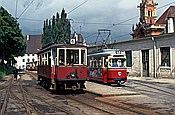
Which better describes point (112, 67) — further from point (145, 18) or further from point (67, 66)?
point (145, 18)

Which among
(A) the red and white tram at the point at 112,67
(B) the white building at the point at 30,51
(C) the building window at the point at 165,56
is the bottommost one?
(A) the red and white tram at the point at 112,67

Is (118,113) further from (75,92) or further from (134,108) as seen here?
(75,92)

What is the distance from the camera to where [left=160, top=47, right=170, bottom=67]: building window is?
42.0 metres

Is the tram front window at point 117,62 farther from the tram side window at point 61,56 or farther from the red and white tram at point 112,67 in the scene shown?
the tram side window at point 61,56

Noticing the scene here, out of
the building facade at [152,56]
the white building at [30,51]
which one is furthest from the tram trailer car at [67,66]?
the white building at [30,51]

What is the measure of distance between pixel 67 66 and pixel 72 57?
103cm

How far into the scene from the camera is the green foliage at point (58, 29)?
60.0 m

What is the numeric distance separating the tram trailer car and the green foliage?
24.3 meters

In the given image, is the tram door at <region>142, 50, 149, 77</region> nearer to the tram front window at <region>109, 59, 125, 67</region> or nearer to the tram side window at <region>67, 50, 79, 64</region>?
the tram front window at <region>109, 59, 125, 67</region>

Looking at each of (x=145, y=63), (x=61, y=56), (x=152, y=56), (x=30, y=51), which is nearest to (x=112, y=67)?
(x=61, y=56)

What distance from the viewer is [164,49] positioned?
42875 millimetres

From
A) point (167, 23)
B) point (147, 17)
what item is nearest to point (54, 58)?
point (167, 23)

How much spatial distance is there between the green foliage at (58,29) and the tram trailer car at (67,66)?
79.6 feet

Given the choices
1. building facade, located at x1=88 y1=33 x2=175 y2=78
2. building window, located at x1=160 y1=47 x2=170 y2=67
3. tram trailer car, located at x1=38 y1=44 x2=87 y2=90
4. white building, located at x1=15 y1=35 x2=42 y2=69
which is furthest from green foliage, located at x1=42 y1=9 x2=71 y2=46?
white building, located at x1=15 y1=35 x2=42 y2=69
